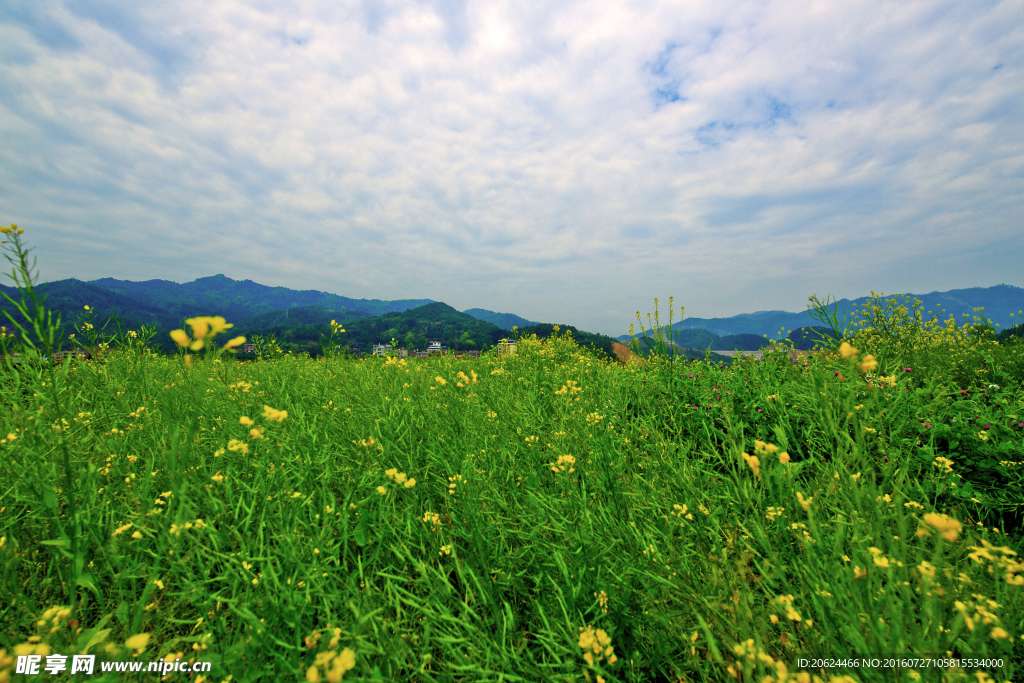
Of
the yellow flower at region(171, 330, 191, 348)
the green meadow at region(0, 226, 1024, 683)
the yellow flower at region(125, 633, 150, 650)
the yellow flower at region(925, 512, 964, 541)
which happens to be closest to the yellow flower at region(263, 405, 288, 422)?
the green meadow at region(0, 226, 1024, 683)

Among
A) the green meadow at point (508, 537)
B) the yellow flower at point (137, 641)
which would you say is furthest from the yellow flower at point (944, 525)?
the yellow flower at point (137, 641)

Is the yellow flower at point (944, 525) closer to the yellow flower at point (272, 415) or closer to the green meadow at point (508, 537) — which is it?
the green meadow at point (508, 537)

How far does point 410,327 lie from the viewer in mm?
102062

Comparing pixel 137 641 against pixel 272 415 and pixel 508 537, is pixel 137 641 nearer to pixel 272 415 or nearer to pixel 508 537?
pixel 272 415

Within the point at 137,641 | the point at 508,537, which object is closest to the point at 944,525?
the point at 508,537

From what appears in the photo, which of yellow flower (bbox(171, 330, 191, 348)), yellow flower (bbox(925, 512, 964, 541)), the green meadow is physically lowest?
the green meadow

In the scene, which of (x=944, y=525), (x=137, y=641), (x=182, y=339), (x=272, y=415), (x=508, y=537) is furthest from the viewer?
(x=508, y=537)

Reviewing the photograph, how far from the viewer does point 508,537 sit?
2141mm

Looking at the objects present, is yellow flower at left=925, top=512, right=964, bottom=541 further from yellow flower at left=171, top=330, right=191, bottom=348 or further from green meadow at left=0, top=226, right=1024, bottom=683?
yellow flower at left=171, top=330, right=191, bottom=348

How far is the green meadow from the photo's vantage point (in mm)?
1336

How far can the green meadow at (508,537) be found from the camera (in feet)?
4.38

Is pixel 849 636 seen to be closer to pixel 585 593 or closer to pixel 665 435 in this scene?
pixel 585 593

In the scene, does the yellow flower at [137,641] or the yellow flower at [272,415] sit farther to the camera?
the yellow flower at [272,415]

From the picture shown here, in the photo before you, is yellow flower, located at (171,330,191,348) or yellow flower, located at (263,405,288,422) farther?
yellow flower, located at (263,405,288,422)
